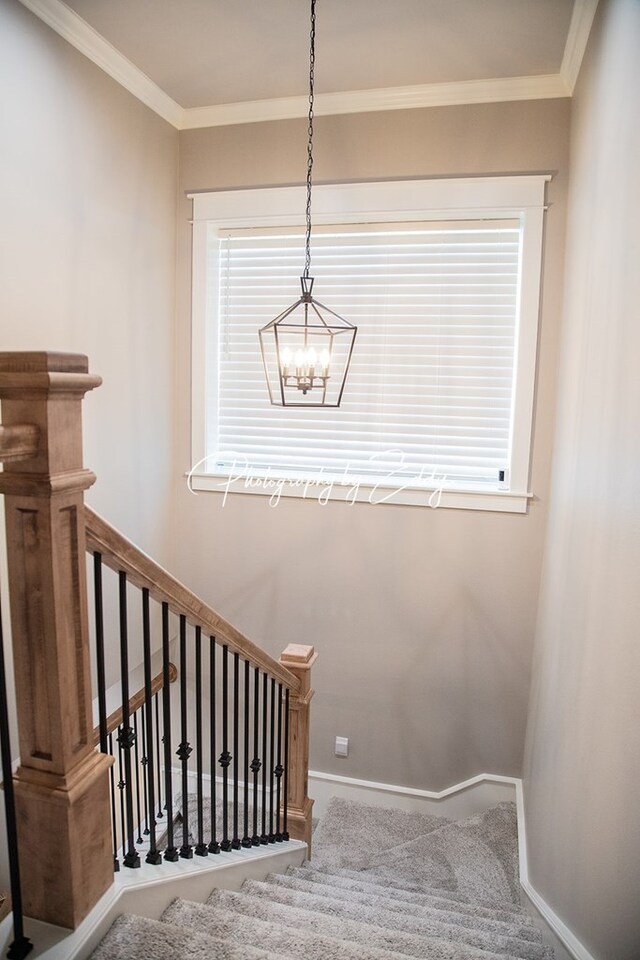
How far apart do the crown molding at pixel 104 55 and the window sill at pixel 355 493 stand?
2113 millimetres

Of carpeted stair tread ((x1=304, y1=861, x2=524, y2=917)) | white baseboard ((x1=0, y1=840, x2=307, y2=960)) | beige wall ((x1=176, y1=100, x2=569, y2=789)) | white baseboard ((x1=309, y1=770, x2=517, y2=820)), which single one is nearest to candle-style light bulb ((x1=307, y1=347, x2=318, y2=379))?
beige wall ((x1=176, y1=100, x2=569, y2=789))

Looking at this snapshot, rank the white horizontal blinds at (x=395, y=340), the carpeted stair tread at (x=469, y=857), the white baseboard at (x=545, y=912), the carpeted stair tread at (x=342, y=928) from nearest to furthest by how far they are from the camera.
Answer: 1. the carpeted stair tread at (x=342, y=928)
2. the white baseboard at (x=545, y=912)
3. the carpeted stair tread at (x=469, y=857)
4. the white horizontal blinds at (x=395, y=340)

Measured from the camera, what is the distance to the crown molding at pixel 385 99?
3.02m

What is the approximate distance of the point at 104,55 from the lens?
9.36 feet

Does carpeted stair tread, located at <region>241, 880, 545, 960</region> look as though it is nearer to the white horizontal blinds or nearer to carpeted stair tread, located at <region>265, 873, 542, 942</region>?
carpeted stair tread, located at <region>265, 873, 542, 942</region>

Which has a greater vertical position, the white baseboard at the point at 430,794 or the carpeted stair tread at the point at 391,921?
the carpeted stair tread at the point at 391,921

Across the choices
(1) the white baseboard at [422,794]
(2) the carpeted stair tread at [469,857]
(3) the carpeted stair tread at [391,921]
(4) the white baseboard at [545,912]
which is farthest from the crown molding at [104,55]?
(2) the carpeted stair tread at [469,857]

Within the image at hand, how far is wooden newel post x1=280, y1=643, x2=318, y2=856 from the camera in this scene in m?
2.59

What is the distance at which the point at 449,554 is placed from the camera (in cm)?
342

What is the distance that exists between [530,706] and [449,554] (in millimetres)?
941

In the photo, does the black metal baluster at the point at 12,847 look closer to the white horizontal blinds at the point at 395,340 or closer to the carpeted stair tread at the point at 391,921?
the carpeted stair tread at the point at 391,921

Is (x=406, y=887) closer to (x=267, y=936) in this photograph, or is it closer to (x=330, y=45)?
(x=267, y=936)

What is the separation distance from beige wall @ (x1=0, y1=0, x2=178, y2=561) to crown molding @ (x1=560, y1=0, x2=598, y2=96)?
2159 mm

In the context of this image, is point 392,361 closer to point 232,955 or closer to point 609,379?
point 609,379
